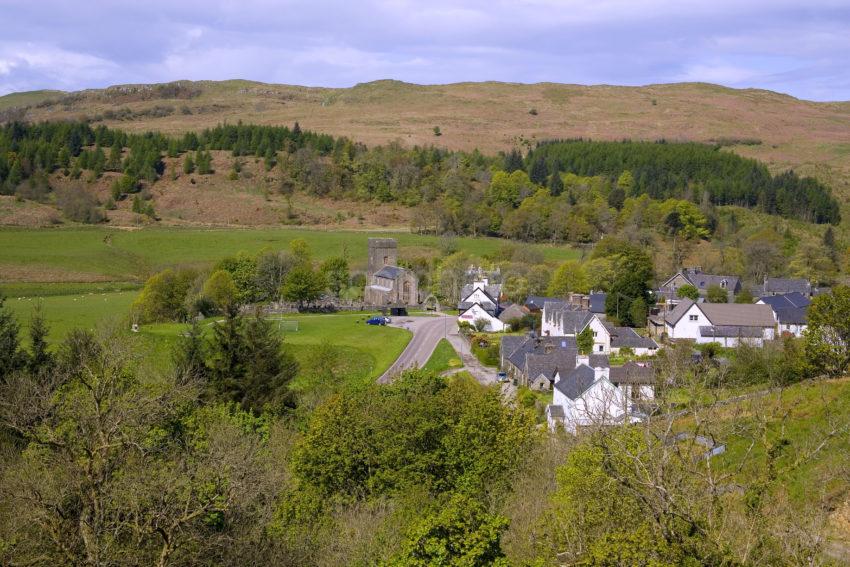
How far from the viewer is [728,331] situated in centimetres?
5634

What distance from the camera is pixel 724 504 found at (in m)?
13.5

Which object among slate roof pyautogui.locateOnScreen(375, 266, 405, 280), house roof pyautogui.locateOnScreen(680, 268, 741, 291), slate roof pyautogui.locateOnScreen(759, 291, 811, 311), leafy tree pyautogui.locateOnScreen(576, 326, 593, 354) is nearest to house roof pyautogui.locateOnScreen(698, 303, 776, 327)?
slate roof pyautogui.locateOnScreen(759, 291, 811, 311)

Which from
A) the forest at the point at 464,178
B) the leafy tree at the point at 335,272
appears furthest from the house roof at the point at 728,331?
the forest at the point at 464,178

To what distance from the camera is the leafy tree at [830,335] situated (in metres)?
37.2

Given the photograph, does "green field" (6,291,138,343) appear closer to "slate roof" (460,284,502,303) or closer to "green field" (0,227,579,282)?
"green field" (0,227,579,282)

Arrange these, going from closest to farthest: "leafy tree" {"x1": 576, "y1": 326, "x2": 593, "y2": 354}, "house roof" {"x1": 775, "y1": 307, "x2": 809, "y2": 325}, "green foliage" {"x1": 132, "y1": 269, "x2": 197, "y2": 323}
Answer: "leafy tree" {"x1": 576, "y1": 326, "x2": 593, "y2": 354} → "house roof" {"x1": 775, "y1": 307, "x2": 809, "y2": 325} → "green foliage" {"x1": 132, "y1": 269, "x2": 197, "y2": 323}

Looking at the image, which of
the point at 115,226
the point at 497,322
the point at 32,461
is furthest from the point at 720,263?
the point at 32,461

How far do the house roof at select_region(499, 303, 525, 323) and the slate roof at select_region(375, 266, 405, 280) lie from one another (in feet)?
47.9

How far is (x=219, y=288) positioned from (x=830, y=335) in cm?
4636

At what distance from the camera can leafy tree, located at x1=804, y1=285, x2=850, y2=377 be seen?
122 feet

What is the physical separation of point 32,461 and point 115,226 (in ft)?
320

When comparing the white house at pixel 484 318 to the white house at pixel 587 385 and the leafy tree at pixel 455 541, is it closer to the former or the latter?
the white house at pixel 587 385

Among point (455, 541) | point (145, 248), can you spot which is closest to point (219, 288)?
point (145, 248)

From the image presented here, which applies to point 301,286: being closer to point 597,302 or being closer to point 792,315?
point 597,302
